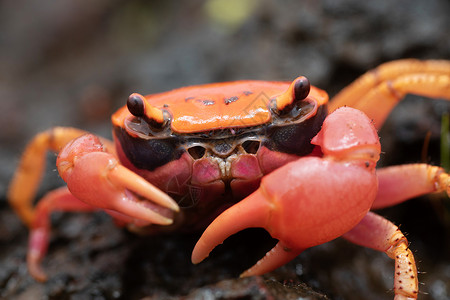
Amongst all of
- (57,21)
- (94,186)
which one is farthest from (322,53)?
(57,21)

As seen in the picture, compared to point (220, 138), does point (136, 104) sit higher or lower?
higher

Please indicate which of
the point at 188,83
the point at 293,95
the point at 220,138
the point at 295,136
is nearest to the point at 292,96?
the point at 293,95

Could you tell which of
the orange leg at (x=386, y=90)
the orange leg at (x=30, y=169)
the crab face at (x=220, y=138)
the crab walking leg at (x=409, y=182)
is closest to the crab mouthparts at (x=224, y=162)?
the crab face at (x=220, y=138)

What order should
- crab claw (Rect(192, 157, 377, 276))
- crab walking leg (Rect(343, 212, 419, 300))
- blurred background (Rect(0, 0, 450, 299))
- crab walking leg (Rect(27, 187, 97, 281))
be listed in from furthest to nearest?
crab walking leg (Rect(27, 187, 97, 281))
blurred background (Rect(0, 0, 450, 299))
crab walking leg (Rect(343, 212, 419, 300))
crab claw (Rect(192, 157, 377, 276))

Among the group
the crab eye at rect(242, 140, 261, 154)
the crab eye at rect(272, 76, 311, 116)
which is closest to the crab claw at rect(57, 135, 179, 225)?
the crab eye at rect(242, 140, 261, 154)

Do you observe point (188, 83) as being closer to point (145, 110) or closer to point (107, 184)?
point (145, 110)

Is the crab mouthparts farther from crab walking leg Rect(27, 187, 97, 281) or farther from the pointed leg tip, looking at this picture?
the pointed leg tip
